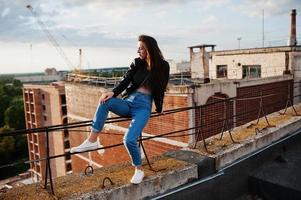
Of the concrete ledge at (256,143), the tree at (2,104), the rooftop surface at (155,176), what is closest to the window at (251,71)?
the concrete ledge at (256,143)

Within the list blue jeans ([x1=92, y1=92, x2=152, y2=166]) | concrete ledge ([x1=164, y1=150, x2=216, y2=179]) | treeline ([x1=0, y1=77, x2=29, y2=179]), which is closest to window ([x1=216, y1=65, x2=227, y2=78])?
concrete ledge ([x1=164, y1=150, x2=216, y2=179])

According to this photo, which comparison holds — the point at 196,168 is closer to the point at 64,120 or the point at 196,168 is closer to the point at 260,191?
the point at 260,191

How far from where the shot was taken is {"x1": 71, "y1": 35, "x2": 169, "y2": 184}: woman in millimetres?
3506

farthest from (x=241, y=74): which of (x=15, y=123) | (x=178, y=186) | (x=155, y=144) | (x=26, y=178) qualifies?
(x=15, y=123)

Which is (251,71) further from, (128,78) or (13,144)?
(13,144)

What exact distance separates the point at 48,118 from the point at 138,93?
128 ft

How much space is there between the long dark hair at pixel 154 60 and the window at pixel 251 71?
72.3ft

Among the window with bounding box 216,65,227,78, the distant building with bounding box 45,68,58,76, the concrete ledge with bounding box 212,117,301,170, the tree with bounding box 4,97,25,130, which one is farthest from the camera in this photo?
the distant building with bounding box 45,68,58,76

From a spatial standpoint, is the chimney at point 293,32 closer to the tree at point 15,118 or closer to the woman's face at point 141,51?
the woman's face at point 141,51

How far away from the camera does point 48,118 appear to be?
40594mm

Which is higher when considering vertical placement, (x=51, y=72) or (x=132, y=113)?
(x=132, y=113)

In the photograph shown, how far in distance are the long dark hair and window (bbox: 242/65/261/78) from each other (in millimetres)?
22033

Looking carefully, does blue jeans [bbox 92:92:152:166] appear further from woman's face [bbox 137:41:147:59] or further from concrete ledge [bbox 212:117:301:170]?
concrete ledge [bbox 212:117:301:170]

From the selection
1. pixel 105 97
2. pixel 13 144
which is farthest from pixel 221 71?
pixel 13 144
